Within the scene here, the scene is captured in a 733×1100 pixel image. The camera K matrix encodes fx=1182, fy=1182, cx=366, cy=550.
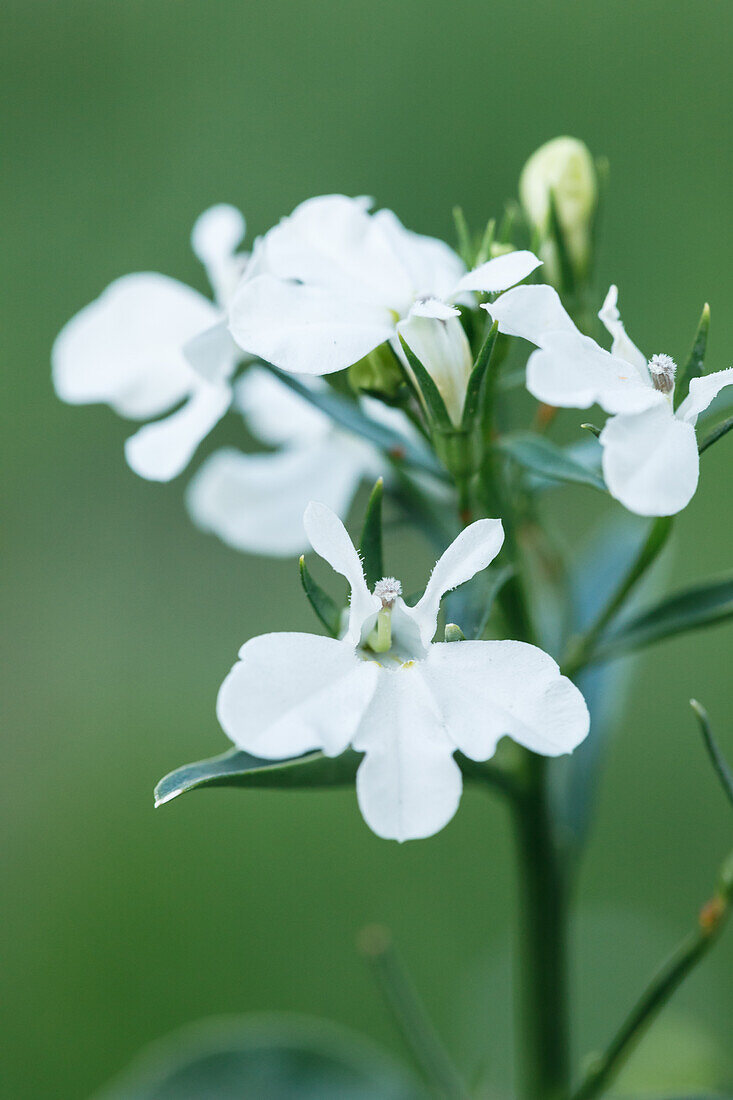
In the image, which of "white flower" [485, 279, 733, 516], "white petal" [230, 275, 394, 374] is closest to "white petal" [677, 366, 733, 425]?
"white flower" [485, 279, 733, 516]

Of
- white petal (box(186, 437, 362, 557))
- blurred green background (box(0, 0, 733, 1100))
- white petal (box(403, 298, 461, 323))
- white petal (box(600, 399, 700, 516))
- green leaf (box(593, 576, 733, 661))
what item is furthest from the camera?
blurred green background (box(0, 0, 733, 1100))

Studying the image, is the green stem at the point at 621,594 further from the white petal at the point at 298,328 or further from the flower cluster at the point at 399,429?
the white petal at the point at 298,328

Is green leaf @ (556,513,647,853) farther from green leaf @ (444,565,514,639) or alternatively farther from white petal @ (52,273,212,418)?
white petal @ (52,273,212,418)

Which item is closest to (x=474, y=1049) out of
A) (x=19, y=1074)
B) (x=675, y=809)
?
(x=675, y=809)

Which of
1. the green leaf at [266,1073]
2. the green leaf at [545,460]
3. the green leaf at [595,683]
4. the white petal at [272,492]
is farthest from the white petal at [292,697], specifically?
the green leaf at [266,1073]

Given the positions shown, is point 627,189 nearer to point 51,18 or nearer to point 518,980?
point 51,18
